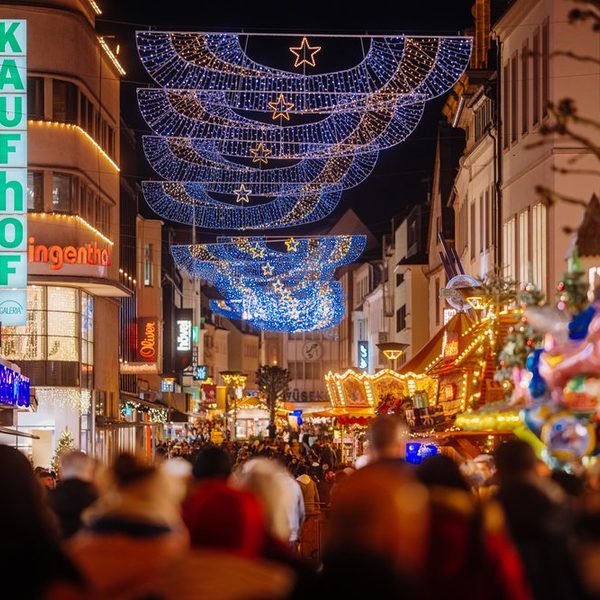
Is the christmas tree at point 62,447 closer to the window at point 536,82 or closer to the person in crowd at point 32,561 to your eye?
the window at point 536,82

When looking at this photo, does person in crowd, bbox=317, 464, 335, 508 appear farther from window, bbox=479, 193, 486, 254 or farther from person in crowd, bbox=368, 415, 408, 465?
person in crowd, bbox=368, 415, 408, 465

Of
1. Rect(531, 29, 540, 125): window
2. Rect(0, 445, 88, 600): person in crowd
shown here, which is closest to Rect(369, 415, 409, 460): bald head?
Rect(0, 445, 88, 600): person in crowd

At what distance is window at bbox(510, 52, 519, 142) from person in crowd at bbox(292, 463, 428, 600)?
91.1 ft

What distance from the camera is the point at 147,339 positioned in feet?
220

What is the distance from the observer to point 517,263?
105ft

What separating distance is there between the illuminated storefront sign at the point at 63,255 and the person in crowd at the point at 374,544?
40.3 metres

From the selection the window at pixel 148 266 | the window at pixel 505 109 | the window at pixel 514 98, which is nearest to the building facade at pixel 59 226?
the window at pixel 505 109

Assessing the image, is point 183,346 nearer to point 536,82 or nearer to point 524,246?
point 524,246

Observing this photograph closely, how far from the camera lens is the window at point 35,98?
150 feet

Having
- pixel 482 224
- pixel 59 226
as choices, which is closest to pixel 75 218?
pixel 59 226

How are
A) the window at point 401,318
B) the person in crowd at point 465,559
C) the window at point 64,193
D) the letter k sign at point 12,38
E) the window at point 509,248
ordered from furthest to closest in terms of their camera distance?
the window at point 401,318 < the window at point 64,193 < the letter k sign at point 12,38 < the window at point 509,248 < the person in crowd at point 465,559

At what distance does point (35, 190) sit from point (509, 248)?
1764cm

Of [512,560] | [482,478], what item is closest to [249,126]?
[482,478]

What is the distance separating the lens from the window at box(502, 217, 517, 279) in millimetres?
32844
